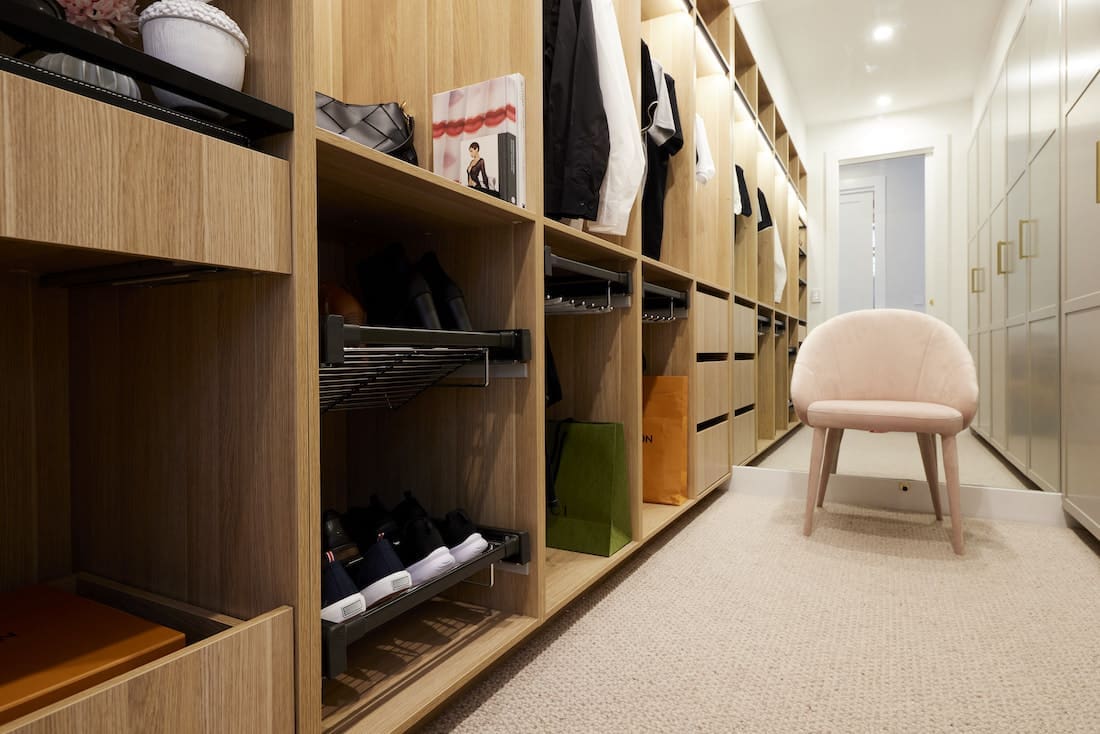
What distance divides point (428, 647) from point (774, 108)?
2797 millimetres

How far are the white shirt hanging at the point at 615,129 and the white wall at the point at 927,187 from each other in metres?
1.32

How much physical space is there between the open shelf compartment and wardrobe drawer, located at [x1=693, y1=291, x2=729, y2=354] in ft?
3.41

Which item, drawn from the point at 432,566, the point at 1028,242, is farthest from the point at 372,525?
the point at 1028,242

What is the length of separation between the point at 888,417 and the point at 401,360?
1.44 m

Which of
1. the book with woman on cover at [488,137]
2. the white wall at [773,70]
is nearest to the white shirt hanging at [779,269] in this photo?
the white wall at [773,70]

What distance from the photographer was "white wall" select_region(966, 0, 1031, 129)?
225 centimetres

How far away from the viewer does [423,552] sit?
1.03 meters

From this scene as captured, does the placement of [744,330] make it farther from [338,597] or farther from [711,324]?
[338,597]

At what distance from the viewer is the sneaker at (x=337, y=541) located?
1055mm

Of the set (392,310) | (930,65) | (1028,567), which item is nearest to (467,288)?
(392,310)

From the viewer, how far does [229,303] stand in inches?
29.2

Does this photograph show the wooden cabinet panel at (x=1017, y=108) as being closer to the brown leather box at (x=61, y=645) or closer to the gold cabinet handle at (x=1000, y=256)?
the gold cabinet handle at (x=1000, y=256)

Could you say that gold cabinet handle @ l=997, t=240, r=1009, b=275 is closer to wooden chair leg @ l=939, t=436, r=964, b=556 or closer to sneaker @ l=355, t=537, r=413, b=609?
wooden chair leg @ l=939, t=436, r=964, b=556

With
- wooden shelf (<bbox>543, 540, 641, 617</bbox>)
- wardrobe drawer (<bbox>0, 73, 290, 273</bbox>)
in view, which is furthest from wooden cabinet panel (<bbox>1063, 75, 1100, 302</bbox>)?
wardrobe drawer (<bbox>0, 73, 290, 273</bbox>)
